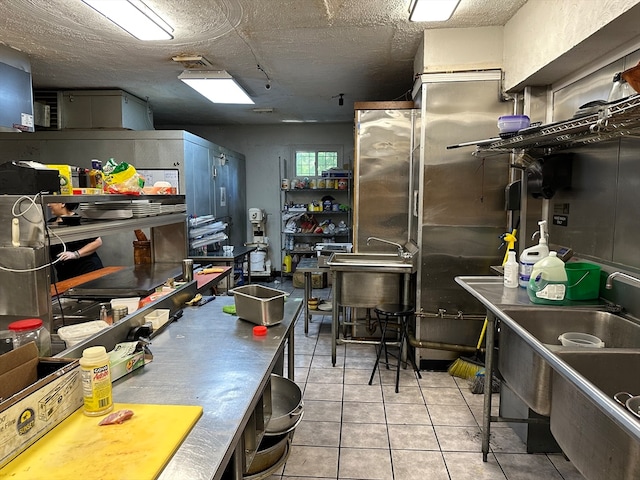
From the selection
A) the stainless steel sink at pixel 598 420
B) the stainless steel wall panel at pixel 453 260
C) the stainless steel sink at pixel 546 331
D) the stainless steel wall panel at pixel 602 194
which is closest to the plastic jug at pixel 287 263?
the stainless steel wall panel at pixel 453 260

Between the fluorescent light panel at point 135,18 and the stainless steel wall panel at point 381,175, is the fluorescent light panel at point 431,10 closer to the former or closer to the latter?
the stainless steel wall panel at point 381,175

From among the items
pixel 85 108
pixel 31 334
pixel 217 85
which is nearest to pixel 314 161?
pixel 217 85

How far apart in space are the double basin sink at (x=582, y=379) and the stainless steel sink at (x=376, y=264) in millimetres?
1244

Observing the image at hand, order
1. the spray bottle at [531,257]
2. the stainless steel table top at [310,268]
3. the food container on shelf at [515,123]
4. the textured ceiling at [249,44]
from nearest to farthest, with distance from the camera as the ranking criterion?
1. the spray bottle at [531,257]
2. the food container on shelf at [515,123]
3. the textured ceiling at [249,44]
4. the stainless steel table top at [310,268]

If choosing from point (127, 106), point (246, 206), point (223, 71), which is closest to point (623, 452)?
point (223, 71)

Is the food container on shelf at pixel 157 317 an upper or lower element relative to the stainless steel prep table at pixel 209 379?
upper

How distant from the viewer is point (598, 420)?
1.31 m

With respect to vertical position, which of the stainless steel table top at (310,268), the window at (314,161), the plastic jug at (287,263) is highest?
the window at (314,161)

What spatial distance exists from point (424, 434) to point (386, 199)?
6.96ft

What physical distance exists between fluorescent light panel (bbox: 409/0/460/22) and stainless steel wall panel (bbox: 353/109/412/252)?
1042 mm

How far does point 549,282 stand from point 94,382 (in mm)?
1951

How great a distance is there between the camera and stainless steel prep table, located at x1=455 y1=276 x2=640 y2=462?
1.06 metres

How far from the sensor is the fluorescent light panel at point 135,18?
2.56 m

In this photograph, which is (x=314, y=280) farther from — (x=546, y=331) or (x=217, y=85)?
(x=546, y=331)
